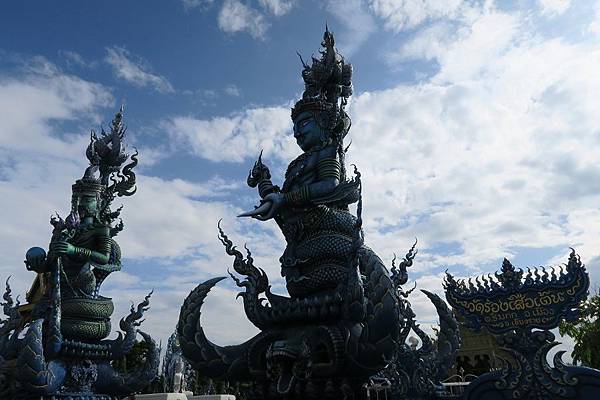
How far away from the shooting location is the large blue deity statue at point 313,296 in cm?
782

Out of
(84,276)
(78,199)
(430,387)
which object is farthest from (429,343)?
(78,199)

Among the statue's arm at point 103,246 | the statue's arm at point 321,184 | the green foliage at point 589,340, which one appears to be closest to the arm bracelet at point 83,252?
the statue's arm at point 103,246

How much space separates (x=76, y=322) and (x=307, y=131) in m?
8.01

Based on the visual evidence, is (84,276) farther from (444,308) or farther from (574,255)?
(574,255)

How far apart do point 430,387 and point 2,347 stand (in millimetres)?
10572

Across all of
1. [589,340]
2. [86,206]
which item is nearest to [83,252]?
[86,206]

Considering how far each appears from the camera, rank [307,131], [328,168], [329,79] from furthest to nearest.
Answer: [329,79] → [307,131] → [328,168]

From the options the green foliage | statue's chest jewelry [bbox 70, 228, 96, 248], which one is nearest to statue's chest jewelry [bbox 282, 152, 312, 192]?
statue's chest jewelry [bbox 70, 228, 96, 248]

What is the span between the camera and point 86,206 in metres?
14.5

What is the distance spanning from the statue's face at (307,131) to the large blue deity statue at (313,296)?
0.02m

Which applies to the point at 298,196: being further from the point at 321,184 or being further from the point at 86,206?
the point at 86,206

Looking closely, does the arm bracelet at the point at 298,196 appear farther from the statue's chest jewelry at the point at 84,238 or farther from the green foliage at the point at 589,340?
the green foliage at the point at 589,340

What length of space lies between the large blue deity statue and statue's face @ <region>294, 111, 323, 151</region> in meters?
0.02

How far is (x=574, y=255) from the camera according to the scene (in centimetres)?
726
